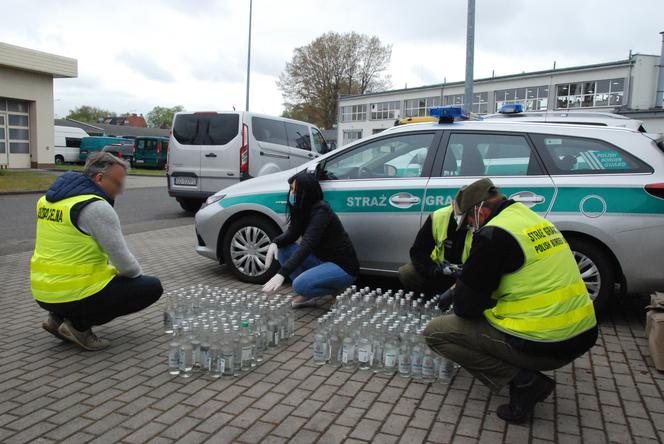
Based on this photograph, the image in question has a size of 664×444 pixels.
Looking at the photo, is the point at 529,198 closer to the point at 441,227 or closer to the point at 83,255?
the point at 441,227

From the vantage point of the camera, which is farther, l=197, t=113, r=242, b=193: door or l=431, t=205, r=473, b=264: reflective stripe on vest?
l=197, t=113, r=242, b=193: door

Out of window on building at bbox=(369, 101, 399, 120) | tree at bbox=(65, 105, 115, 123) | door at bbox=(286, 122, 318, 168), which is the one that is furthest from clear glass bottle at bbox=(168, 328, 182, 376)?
tree at bbox=(65, 105, 115, 123)

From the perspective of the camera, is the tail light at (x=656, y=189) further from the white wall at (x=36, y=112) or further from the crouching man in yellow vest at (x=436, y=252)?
the white wall at (x=36, y=112)

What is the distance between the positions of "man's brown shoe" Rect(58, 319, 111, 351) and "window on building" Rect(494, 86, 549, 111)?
4326 cm

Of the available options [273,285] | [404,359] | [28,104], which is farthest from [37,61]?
[404,359]

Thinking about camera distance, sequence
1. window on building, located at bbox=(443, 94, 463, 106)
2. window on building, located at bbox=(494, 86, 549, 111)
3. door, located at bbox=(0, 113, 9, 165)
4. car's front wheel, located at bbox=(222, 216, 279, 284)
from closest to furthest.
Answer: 1. car's front wheel, located at bbox=(222, 216, 279, 284)
2. door, located at bbox=(0, 113, 9, 165)
3. window on building, located at bbox=(494, 86, 549, 111)
4. window on building, located at bbox=(443, 94, 463, 106)

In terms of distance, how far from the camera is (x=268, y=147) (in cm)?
1154

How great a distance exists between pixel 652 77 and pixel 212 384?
41.7 metres

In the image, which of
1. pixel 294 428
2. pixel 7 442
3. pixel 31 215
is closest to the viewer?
pixel 7 442

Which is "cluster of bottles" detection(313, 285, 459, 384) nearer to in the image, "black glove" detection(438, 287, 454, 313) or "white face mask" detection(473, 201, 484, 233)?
"black glove" detection(438, 287, 454, 313)

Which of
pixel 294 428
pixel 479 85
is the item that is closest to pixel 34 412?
pixel 294 428

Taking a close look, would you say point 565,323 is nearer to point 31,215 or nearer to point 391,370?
point 391,370

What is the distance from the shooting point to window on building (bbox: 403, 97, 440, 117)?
54281 millimetres

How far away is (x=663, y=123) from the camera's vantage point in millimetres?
16891
